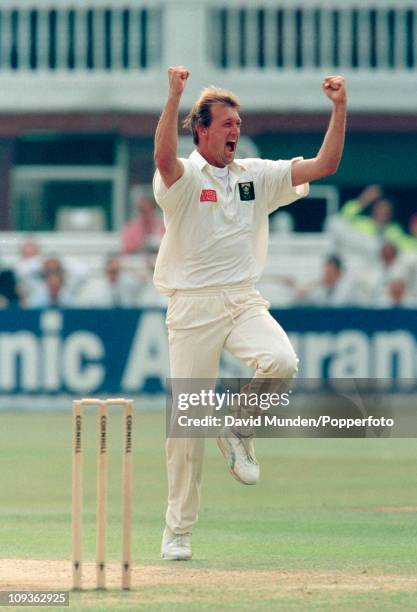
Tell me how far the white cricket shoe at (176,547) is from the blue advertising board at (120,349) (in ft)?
30.8

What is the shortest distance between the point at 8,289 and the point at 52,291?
836 millimetres

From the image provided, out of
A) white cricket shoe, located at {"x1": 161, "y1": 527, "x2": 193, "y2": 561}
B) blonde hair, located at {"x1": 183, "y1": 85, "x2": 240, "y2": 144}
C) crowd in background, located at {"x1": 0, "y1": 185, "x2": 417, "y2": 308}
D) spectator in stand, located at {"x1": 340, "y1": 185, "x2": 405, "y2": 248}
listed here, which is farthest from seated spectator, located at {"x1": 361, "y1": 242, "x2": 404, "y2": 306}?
white cricket shoe, located at {"x1": 161, "y1": 527, "x2": 193, "y2": 561}

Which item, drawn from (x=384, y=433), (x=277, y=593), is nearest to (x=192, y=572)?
(x=277, y=593)

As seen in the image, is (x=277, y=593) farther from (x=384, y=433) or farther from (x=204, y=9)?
(x=204, y=9)

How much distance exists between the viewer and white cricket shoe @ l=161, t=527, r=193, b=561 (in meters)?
8.48

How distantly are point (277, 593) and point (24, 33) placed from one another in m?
16.3

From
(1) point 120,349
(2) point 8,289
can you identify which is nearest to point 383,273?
(1) point 120,349

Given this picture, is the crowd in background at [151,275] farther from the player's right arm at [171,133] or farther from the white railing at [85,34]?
the player's right arm at [171,133]

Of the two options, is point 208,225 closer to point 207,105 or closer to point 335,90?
point 207,105

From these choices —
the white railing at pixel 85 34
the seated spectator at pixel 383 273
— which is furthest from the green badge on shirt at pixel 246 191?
the white railing at pixel 85 34

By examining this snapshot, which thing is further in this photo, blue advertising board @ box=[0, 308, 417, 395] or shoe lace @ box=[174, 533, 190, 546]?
blue advertising board @ box=[0, 308, 417, 395]

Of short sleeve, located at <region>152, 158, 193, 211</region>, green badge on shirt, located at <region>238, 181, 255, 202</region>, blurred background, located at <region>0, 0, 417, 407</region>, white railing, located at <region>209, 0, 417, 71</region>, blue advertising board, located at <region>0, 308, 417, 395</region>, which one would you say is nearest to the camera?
short sleeve, located at <region>152, 158, 193, 211</region>

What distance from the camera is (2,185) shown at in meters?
23.4

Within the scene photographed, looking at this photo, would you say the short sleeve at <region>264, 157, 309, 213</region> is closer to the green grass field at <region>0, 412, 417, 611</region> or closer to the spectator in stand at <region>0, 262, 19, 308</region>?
the green grass field at <region>0, 412, 417, 611</region>
